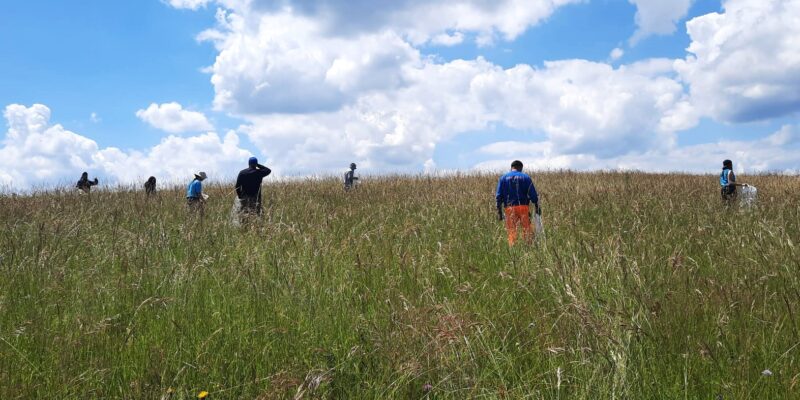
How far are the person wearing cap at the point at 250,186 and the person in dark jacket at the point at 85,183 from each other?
844 cm

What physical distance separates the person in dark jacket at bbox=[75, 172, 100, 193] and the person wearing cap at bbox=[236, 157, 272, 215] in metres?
8.44

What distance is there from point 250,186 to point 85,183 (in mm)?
9360

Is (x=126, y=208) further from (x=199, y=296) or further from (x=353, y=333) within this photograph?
(x=353, y=333)

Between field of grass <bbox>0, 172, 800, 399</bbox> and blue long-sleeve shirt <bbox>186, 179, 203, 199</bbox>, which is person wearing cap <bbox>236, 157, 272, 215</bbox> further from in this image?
field of grass <bbox>0, 172, 800, 399</bbox>

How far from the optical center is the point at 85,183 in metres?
15.8

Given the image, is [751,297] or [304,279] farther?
[304,279]

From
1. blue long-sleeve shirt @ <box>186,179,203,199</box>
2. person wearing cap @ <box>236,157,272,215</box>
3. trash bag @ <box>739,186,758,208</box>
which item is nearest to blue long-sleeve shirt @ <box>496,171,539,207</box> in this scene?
person wearing cap @ <box>236,157,272,215</box>

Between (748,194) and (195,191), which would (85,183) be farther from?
(748,194)

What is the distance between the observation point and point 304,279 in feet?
13.8

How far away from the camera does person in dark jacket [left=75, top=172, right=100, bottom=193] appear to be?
15422 mm

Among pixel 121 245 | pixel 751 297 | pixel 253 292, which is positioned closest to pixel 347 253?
pixel 253 292

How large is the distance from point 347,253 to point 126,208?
22.5 ft

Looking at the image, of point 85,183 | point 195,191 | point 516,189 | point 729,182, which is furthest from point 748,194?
point 85,183

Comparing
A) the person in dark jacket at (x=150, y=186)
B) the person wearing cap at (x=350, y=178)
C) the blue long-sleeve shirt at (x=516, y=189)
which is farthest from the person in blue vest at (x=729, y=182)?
the person in dark jacket at (x=150, y=186)
